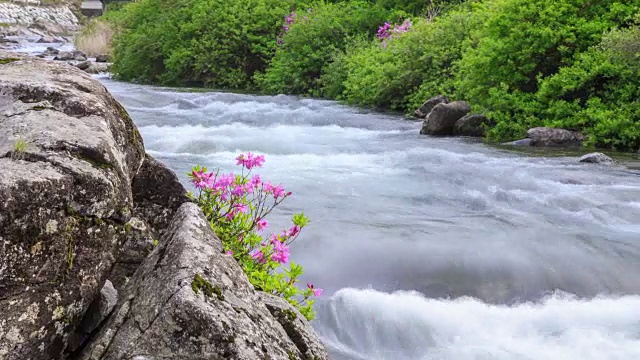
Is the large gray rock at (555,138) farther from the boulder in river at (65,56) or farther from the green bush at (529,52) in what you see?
the boulder in river at (65,56)

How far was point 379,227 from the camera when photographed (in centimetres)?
746

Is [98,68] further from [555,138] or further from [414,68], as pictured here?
[555,138]

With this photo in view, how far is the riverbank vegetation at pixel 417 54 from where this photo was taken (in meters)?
12.7

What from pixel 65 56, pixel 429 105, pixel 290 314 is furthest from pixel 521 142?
pixel 65 56

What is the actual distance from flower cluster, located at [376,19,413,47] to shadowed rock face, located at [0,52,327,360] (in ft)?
58.5

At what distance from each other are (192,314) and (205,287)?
0.59ft

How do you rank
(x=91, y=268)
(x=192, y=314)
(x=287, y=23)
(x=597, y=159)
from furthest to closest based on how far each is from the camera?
1. (x=287, y=23)
2. (x=597, y=159)
3. (x=91, y=268)
4. (x=192, y=314)

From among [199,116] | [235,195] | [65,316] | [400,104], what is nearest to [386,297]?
[235,195]

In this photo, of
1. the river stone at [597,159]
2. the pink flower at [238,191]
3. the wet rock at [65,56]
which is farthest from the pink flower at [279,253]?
the wet rock at [65,56]

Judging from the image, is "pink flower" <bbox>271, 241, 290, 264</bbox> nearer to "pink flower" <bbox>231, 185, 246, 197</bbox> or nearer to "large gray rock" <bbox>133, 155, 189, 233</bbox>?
"pink flower" <bbox>231, 185, 246, 197</bbox>

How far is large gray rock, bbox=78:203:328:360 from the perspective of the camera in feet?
7.86

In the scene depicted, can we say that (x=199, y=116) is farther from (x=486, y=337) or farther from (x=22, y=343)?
(x=22, y=343)

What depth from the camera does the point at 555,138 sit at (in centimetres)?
1238

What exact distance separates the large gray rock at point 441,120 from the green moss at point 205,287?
38.3 ft
